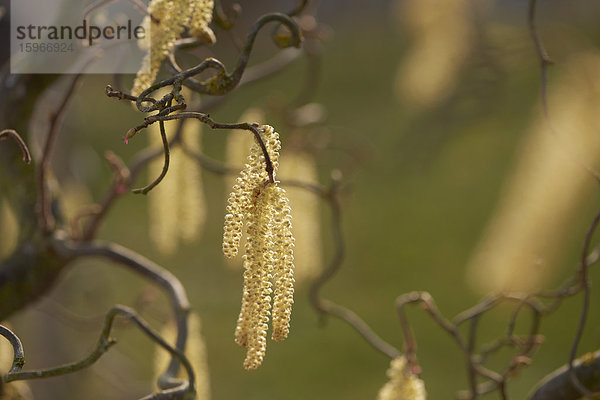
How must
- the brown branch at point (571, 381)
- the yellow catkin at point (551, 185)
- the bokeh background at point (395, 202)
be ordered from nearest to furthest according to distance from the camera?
1. the brown branch at point (571, 381)
2. the yellow catkin at point (551, 185)
3. the bokeh background at point (395, 202)

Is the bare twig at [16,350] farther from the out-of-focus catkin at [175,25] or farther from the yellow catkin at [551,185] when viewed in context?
the yellow catkin at [551,185]

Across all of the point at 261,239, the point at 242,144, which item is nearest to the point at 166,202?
the point at 242,144

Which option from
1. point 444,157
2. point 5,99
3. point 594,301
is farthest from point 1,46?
point 444,157

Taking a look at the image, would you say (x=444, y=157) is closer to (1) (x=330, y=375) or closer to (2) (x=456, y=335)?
(1) (x=330, y=375)

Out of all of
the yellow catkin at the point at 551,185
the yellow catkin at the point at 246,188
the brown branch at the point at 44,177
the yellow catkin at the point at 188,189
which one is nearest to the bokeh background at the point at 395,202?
the yellow catkin at the point at 551,185

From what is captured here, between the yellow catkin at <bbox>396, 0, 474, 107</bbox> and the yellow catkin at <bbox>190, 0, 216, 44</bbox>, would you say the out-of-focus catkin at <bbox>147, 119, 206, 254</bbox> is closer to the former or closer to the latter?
the yellow catkin at <bbox>190, 0, 216, 44</bbox>

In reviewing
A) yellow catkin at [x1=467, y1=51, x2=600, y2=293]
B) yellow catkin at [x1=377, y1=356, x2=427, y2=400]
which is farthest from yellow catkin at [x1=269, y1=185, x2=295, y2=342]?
yellow catkin at [x1=467, y1=51, x2=600, y2=293]
